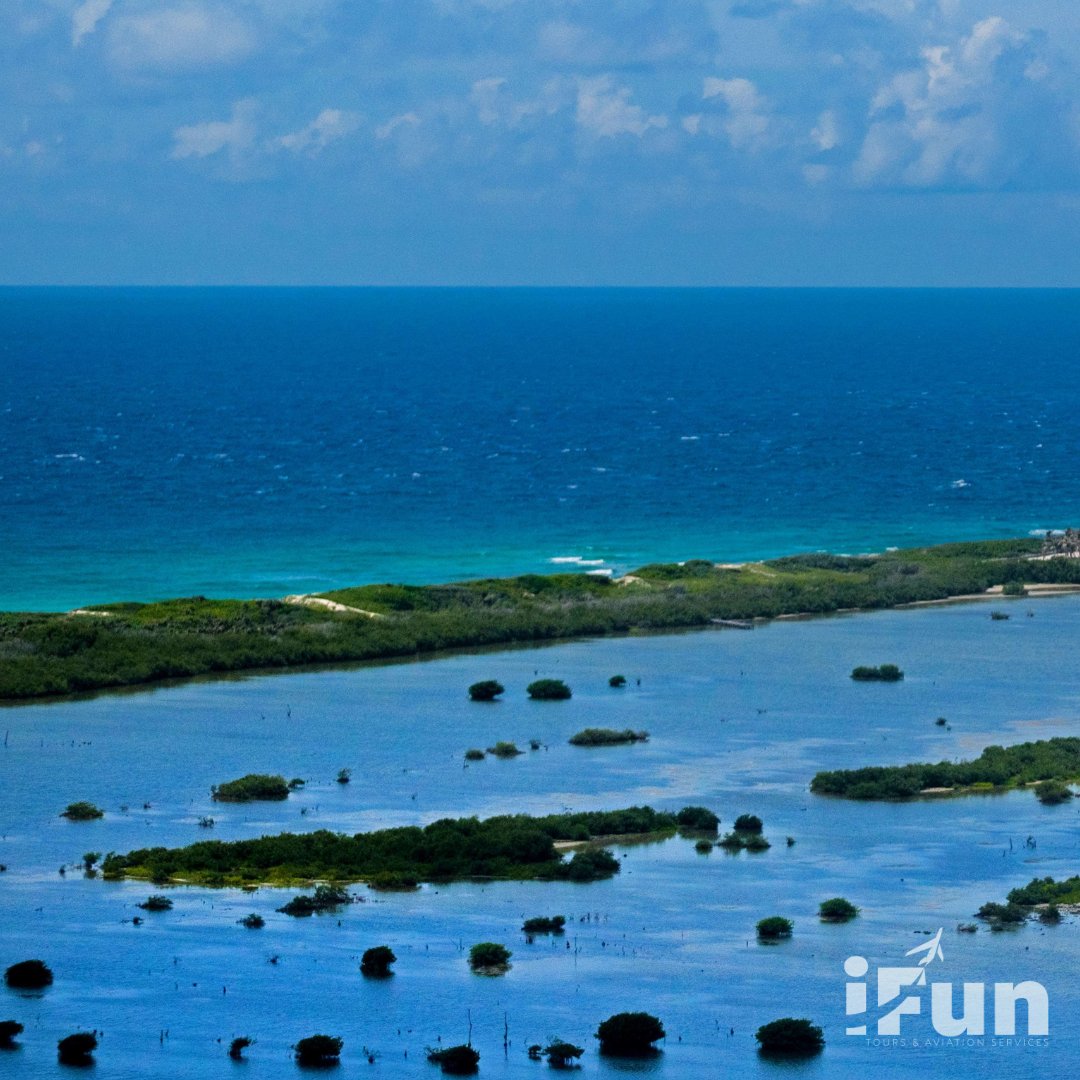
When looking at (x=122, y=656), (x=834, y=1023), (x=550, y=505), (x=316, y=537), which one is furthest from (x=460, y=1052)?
(x=550, y=505)

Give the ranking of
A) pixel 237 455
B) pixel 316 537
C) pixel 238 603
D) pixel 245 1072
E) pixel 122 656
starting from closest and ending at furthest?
pixel 245 1072 < pixel 122 656 < pixel 238 603 < pixel 316 537 < pixel 237 455

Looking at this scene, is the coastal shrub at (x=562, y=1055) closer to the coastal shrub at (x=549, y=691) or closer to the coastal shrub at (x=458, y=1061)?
the coastal shrub at (x=458, y=1061)

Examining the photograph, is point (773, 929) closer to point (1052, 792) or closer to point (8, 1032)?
point (1052, 792)

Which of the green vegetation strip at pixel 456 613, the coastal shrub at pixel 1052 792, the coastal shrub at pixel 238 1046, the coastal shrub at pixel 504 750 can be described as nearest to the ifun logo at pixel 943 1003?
the coastal shrub at pixel 238 1046

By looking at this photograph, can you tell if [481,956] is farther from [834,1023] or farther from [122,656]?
[122,656]

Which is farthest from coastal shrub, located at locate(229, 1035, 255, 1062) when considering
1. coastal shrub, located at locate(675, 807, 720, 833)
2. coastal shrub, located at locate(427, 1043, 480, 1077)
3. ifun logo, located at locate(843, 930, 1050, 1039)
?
coastal shrub, located at locate(675, 807, 720, 833)

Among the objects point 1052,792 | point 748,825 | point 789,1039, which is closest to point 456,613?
point 1052,792

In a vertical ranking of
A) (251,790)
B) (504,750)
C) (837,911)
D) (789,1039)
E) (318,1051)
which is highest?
(504,750)
